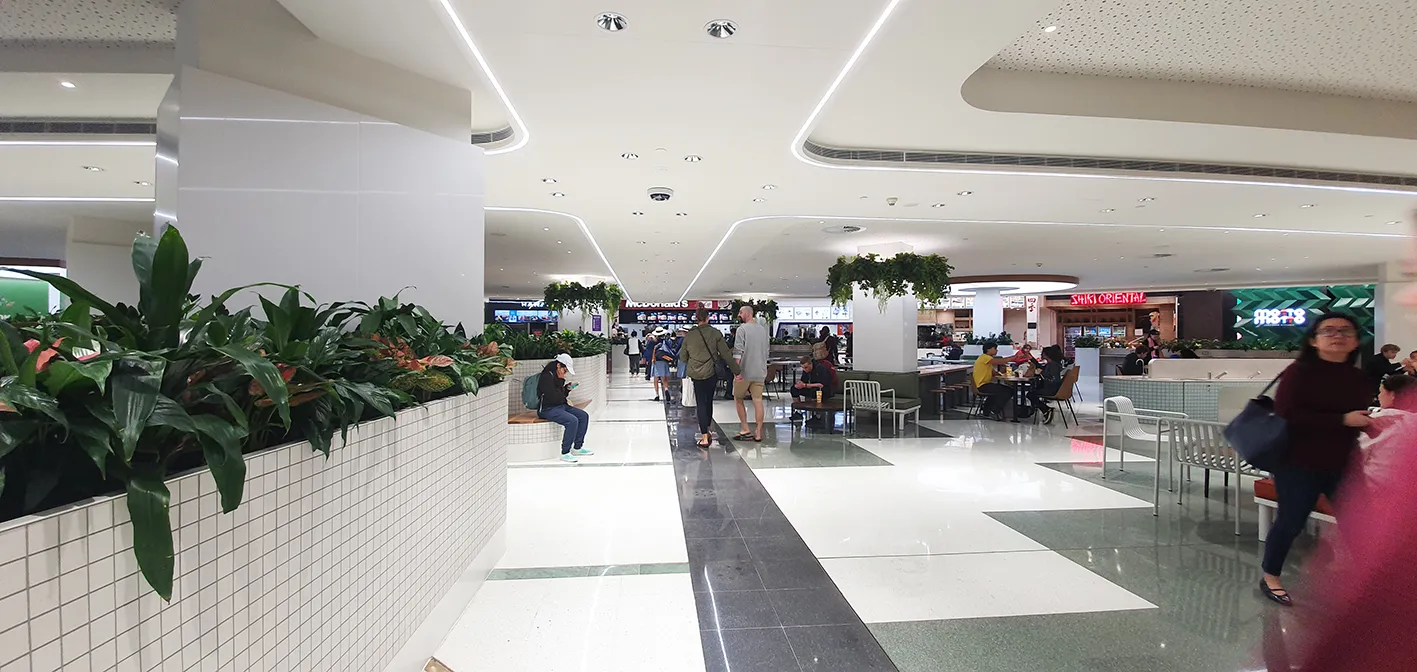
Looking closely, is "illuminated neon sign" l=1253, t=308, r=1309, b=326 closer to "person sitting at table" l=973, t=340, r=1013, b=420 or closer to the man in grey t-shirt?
"person sitting at table" l=973, t=340, r=1013, b=420

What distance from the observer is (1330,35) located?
375cm

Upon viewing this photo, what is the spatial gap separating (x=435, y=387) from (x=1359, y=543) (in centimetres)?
261

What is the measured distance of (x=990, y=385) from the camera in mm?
9070

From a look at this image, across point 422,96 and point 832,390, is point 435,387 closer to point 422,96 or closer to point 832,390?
point 422,96

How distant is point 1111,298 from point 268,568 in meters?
27.7

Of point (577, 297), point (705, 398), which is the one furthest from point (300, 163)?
point (577, 297)

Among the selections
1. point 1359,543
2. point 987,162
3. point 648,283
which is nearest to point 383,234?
point 1359,543

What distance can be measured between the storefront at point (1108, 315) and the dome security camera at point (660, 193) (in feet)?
70.9

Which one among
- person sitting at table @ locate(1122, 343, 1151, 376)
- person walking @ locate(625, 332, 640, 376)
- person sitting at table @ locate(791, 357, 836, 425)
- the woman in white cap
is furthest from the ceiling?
person walking @ locate(625, 332, 640, 376)

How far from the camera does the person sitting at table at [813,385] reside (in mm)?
7984

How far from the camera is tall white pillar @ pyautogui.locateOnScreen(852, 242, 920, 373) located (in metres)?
8.79

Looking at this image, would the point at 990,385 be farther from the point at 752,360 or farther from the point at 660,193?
the point at 660,193

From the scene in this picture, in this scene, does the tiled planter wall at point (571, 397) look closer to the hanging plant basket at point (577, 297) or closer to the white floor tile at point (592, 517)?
the white floor tile at point (592, 517)

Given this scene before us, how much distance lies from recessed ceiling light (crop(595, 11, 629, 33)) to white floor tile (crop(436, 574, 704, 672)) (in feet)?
9.44
